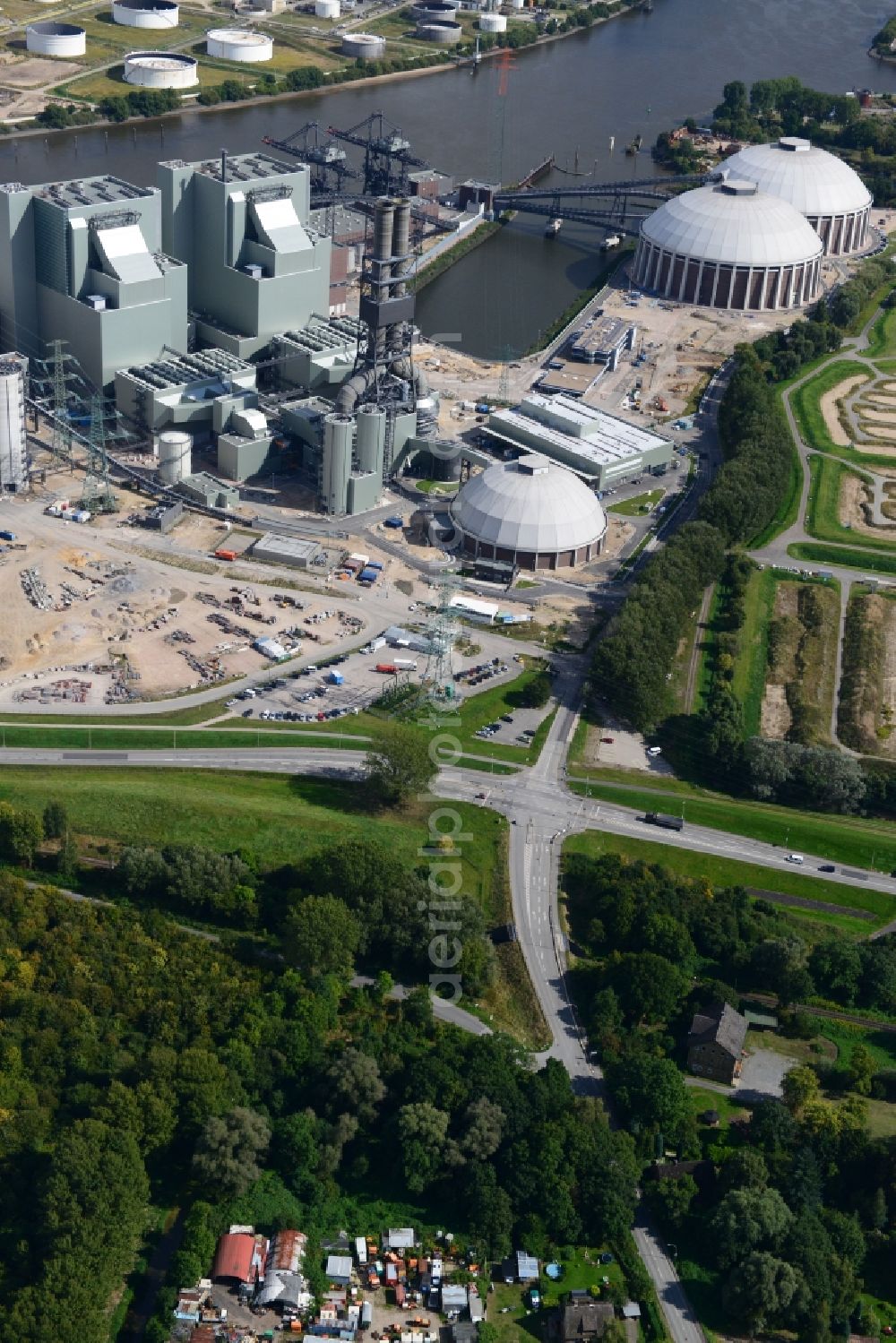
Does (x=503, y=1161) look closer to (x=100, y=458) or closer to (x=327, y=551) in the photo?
(x=327, y=551)


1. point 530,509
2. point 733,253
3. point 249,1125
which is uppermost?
point 733,253

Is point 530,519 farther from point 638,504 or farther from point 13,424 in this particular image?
point 13,424

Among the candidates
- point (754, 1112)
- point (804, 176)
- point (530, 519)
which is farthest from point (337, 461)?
point (804, 176)

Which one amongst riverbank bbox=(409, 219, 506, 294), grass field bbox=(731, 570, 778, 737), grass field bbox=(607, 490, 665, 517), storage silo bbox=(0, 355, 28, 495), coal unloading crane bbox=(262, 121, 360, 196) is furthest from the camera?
coal unloading crane bbox=(262, 121, 360, 196)

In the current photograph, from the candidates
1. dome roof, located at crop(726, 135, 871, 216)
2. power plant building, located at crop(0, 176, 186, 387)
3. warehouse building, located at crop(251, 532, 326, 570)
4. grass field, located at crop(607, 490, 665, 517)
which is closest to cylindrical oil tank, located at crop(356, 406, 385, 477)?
warehouse building, located at crop(251, 532, 326, 570)

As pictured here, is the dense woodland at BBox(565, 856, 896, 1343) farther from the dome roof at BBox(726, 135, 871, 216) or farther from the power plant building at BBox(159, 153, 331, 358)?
the dome roof at BBox(726, 135, 871, 216)
